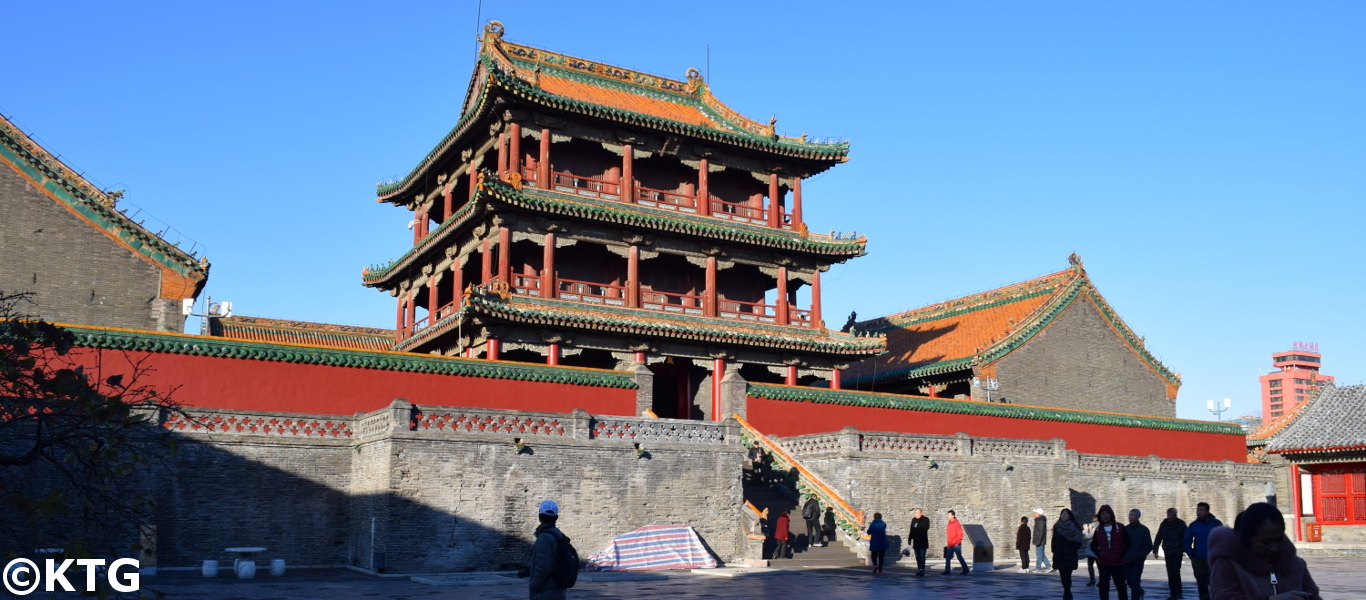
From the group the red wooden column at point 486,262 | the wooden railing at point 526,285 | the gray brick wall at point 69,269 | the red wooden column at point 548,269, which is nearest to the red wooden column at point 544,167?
the red wooden column at point 548,269

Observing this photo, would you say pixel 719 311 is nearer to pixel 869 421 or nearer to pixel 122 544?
pixel 869 421

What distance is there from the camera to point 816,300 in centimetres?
3500

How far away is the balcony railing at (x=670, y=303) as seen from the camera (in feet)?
107

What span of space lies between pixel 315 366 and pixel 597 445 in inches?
278

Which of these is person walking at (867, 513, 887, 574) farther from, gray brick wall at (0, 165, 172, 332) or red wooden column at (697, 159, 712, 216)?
gray brick wall at (0, 165, 172, 332)

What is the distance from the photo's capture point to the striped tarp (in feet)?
69.0

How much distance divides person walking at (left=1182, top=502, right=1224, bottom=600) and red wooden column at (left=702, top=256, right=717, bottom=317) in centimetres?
1923

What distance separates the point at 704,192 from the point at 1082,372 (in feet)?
50.0

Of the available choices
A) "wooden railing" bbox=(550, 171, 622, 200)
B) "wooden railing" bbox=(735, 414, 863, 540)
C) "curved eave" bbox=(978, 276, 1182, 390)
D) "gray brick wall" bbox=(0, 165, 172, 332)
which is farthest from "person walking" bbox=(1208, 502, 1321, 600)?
"curved eave" bbox=(978, 276, 1182, 390)

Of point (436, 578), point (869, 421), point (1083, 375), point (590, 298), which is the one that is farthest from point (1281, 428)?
point (436, 578)

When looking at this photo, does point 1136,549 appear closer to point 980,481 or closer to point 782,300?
point 980,481

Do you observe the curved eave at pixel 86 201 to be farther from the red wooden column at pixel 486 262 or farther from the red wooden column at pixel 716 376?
the red wooden column at pixel 716 376

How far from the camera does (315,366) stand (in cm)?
2483

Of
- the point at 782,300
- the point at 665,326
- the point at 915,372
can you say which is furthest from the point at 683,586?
the point at 915,372
